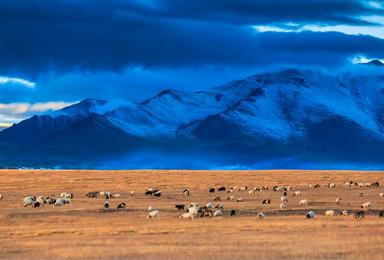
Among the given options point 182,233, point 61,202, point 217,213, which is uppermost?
point 61,202

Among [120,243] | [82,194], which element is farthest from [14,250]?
[82,194]

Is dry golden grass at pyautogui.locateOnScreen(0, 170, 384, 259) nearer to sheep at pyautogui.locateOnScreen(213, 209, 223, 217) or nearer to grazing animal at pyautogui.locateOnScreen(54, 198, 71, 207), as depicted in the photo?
sheep at pyautogui.locateOnScreen(213, 209, 223, 217)

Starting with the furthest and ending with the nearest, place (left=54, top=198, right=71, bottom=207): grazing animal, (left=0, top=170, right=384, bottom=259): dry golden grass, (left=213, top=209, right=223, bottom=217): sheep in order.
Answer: (left=54, top=198, right=71, bottom=207): grazing animal < (left=213, top=209, right=223, bottom=217): sheep < (left=0, top=170, right=384, bottom=259): dry golden grass

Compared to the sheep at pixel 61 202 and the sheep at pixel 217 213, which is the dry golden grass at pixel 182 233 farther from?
the sheep at pixel 61 202

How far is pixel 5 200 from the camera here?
59.4m

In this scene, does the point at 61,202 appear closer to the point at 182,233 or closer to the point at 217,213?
the point at 217,213

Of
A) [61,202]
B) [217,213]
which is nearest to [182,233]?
[217,213]

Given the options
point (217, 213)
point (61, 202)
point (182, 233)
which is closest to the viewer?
point (182, 233)

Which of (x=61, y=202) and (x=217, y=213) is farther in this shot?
(x=61, y=202)

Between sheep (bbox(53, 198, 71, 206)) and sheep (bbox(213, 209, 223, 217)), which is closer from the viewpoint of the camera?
sheep (bbox(213, 209, 223, 217))

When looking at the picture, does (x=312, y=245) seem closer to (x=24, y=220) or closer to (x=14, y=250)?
(x=14, y=250)

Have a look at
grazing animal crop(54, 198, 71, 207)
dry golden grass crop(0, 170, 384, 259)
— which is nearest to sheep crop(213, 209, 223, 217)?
dry golden grass crop(0, 170, 384, 259)

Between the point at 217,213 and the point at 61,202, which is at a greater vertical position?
the point at 61,202

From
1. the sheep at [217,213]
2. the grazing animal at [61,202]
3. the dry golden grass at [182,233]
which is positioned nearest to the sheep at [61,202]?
the grazing animal at [61,202]
